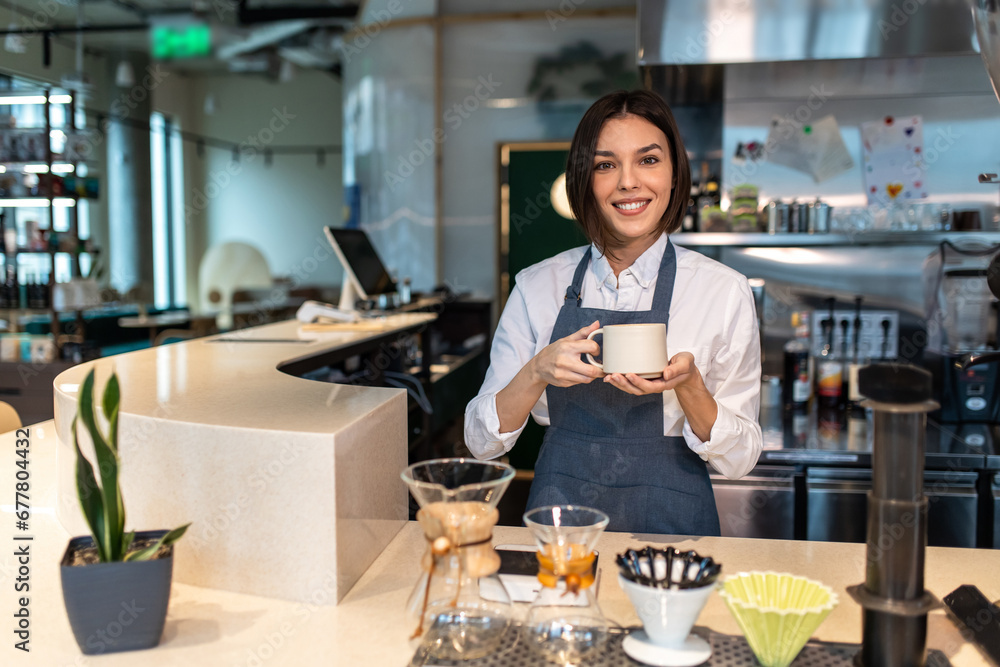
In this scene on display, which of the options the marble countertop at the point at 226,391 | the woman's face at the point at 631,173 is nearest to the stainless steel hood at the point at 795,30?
the woman's face at the point at 631,173

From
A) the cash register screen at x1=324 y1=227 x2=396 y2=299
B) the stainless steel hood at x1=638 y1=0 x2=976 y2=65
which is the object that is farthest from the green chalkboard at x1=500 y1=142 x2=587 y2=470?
the stainless steel hood at x1=638 y1=0 x2=976 y2=65

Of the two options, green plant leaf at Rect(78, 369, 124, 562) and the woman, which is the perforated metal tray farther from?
the woman

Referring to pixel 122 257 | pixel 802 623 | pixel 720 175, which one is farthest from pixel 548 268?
pixel 122 257

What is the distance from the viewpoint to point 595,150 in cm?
169

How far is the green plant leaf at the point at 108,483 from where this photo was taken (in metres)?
1.04

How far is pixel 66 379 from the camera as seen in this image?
1783mm

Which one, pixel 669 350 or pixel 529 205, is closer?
pixel 669 350

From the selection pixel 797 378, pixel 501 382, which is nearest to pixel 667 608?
pixel 501 382

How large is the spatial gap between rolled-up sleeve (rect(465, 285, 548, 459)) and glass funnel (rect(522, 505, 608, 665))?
0.61 metres

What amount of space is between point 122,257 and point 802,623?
36.8ft

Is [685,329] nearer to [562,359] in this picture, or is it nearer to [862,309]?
[562,359]

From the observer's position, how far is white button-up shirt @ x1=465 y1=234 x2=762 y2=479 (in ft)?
5.30

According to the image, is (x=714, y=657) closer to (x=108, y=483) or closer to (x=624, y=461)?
(x=624, y=461)

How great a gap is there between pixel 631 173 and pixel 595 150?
0.29 ft
